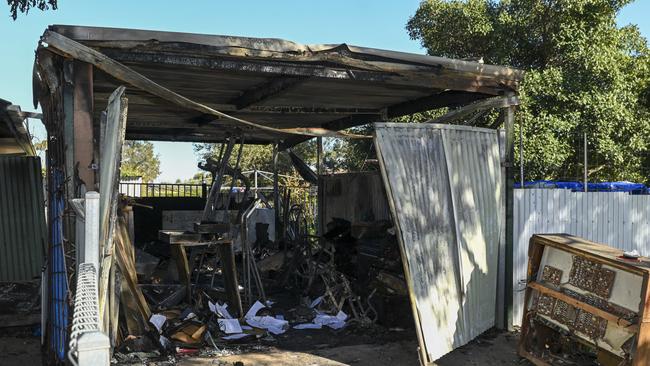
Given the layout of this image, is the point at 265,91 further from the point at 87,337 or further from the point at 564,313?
the point at 87,337

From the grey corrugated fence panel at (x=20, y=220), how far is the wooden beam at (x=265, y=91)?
176 inches

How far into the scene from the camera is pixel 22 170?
947 cm

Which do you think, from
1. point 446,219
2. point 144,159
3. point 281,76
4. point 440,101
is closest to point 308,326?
point 446,219

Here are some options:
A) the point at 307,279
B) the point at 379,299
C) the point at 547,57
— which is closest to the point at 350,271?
the point at 307,279

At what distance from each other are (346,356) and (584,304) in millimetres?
2374

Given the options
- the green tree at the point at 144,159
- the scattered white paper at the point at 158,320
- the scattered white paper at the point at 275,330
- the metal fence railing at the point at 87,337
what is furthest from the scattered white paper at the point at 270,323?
the green tree at the point at 144,159

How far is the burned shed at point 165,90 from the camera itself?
161 inches

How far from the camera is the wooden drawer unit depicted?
4.14 metres

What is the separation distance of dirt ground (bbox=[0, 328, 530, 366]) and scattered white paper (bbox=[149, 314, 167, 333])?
638 mm

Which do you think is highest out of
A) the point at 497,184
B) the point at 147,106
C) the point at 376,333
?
the point at 147,106

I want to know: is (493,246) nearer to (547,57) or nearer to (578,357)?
(578,357)

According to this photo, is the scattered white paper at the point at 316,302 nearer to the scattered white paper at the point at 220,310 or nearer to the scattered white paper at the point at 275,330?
the scattered white paper at the point at 275,330

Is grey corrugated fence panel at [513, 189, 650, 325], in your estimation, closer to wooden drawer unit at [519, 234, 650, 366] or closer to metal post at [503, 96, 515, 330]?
metal post at [503, 96, 515, 330]

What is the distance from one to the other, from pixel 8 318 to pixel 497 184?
20.6ft
